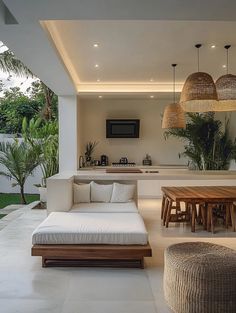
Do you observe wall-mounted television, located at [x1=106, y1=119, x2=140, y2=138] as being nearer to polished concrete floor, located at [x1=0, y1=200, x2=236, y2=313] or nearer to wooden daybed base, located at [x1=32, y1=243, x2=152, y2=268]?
polished concrete floor, located at [x1=0, y1=200, x2=236, y2=313]

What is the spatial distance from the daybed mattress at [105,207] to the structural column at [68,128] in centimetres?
279

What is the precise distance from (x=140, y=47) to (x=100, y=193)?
2.62 metres

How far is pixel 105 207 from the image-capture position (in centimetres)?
560

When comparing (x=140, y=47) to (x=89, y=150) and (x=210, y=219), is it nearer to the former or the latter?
(x=210, y=219)

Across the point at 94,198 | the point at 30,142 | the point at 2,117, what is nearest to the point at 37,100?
the point at 2,117

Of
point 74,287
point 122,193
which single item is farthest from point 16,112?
point 74,287

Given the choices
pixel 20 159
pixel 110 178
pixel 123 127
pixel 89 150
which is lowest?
pixel 110 178

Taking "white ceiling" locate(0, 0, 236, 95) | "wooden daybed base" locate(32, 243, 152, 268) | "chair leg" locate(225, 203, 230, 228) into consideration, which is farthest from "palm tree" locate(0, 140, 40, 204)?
"chair leg" locate(225, 203, 230, 228)

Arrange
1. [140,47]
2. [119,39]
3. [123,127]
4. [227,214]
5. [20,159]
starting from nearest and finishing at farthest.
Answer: [119,39] → [140,47] → [227,214] → [20,159] → [123,127]

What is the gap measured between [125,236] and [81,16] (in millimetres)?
2494

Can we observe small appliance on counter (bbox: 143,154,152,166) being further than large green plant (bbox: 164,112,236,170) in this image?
Yes

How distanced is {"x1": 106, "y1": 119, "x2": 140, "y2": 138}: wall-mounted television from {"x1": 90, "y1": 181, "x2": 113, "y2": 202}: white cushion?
3.62m

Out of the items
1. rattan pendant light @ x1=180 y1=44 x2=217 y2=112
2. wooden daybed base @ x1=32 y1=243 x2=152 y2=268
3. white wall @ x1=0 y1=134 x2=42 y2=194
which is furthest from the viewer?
white wall @ x1=0 y1=134 x2=42 y2=194

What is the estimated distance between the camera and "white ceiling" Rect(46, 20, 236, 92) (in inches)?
177
